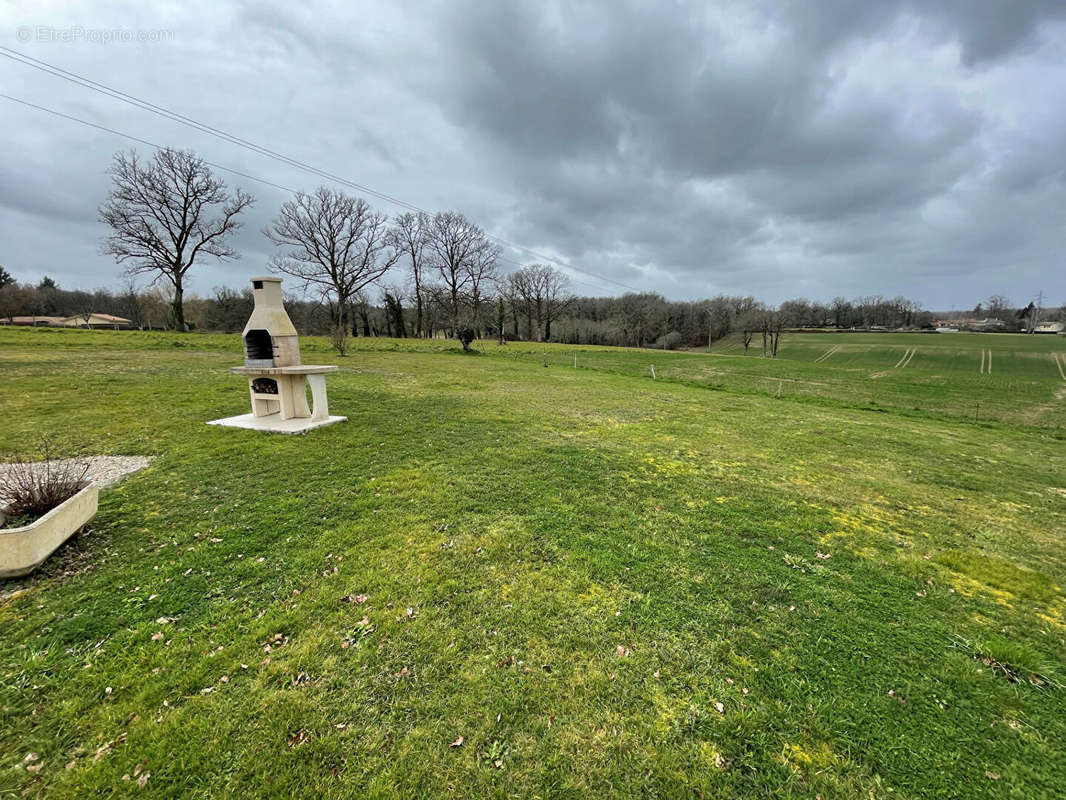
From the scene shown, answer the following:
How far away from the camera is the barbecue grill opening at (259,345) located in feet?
28.0

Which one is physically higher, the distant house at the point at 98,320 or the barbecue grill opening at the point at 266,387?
the distant house at the point at 98,320

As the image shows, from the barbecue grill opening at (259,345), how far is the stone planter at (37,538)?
5269 millimetres

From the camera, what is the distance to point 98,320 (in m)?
65.1

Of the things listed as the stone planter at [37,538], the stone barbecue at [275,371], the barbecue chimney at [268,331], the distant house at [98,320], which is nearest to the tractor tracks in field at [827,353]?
the stone barbecue at [275,371]

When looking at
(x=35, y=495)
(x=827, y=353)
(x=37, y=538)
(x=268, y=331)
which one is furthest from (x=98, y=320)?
(x=827, y=353)

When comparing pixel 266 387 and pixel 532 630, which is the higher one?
pixel 266 387

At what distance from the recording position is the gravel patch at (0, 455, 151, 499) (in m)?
5.39

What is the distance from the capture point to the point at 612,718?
7.84 ft

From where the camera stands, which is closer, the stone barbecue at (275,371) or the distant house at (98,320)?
the stone barbecue at (275,371)

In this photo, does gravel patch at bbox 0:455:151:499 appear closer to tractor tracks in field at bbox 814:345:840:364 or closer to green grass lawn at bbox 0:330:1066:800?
green grass lawn at bbox 0:330:1066:800

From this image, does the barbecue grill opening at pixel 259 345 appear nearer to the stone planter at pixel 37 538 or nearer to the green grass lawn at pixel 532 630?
the green grass lawn at pixel 532 630

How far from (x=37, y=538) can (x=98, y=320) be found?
93303mm

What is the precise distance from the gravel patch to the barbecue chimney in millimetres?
2934

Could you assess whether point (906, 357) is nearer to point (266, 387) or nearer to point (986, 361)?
point (986, 361)
